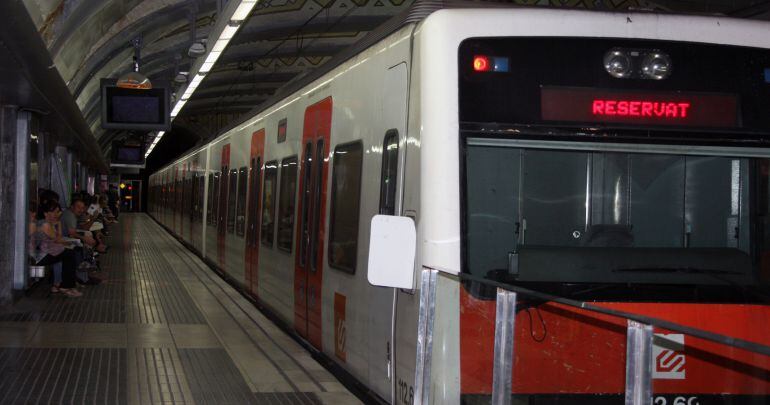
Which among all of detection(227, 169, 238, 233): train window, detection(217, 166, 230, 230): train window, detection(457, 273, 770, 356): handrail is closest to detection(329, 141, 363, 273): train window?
detection(457, 273, 770, 356): handrail

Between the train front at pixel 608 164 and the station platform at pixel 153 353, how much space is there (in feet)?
7.81

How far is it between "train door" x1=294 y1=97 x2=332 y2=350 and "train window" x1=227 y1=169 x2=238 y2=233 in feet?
19.7

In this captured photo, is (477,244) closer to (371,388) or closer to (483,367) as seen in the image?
(483,367)

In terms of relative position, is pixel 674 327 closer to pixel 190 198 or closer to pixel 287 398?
pixel 287 398

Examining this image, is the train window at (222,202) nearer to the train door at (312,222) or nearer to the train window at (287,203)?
the train window at (287,203)

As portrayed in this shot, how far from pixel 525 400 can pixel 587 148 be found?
5.47 feet

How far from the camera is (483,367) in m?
4.33

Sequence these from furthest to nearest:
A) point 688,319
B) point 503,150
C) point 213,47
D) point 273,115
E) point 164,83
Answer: point 164,83, point 213,47, point 273,115, point 503,150, point 688,319

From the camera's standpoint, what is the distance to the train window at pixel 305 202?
870 cm

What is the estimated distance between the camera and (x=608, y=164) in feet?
17.5

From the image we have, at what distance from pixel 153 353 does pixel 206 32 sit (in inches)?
598

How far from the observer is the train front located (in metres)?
4.99

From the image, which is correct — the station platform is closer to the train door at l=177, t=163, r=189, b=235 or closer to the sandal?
the sandal

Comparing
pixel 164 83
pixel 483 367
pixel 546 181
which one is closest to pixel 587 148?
pixel 546 181
